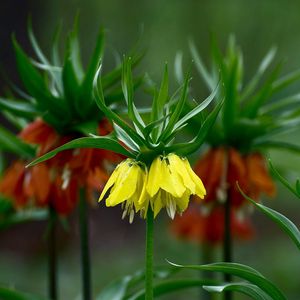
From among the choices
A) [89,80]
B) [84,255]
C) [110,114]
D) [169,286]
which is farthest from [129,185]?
[84,255]

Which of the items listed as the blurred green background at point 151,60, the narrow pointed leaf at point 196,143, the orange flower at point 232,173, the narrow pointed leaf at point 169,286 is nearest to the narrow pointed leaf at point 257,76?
the orange flower at point 232,173

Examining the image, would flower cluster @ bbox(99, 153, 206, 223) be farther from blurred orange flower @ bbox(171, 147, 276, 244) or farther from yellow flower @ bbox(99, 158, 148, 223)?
blurred orange flower @ bbox(171, 147, 276, 244)

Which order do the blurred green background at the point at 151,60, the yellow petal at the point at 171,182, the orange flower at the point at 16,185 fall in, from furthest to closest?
the blurred green background at the point at 151,60
the orange flower at the point at 16,185
the yellow petal at the point at 171,182

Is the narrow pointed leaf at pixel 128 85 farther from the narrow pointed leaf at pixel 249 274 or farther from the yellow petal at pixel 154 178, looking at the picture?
the narrow pointed leaf at pixel 249 274

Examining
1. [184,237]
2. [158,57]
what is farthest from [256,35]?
[184,237]

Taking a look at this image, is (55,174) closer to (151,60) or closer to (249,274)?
(249,274)

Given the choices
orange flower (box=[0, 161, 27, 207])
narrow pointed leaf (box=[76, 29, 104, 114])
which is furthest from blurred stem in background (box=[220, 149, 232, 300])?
orange flower (box=[0, 161, 27, 207])
